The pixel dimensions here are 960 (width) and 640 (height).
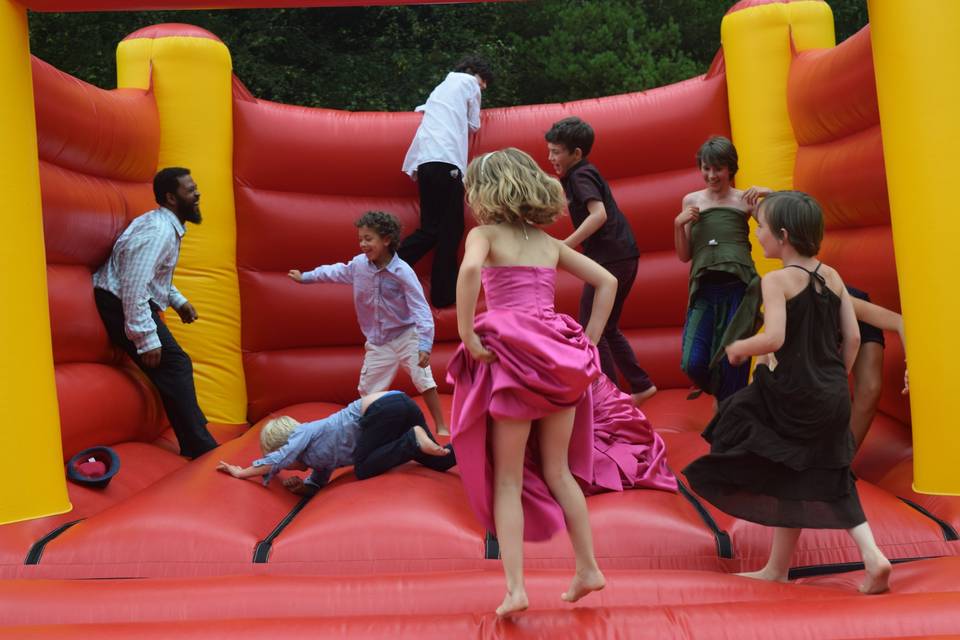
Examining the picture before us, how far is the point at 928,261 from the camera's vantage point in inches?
107

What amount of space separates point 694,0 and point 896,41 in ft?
33.9

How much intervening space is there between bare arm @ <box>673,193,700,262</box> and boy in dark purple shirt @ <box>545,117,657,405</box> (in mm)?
273

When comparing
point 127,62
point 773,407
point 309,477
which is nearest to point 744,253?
point 773,407

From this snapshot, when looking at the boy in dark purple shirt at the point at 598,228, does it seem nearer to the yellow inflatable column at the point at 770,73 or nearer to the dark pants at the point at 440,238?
the yellow inflatable column at the point at 770,73

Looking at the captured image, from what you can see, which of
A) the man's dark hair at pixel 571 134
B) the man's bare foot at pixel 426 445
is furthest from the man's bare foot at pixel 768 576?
the man's dark hair at pixel 571 134

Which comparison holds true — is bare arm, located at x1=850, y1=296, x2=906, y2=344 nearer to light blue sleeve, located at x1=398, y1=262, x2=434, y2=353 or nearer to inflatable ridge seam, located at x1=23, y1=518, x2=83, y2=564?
light blue sleeve, located at x1=398, y1=262, x2=434, y2=353

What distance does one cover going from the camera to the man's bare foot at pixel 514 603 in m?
1.98

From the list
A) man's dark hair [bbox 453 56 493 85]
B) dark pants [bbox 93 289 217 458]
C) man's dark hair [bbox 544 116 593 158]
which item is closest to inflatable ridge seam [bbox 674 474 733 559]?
man's dark hair [bbox 544 116 593 158]

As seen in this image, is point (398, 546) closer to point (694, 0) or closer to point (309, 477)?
point (309, 477)

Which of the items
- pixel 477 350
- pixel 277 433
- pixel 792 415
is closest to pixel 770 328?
pixel 792 415

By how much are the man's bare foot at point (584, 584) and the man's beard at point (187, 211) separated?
2.38m

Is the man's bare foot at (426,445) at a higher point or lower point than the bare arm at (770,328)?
lower

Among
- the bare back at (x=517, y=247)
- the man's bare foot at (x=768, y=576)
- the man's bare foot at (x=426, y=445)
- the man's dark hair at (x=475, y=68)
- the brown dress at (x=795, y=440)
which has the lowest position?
the man's bare foot at (x=768, y=576)

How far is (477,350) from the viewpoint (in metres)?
2.09
